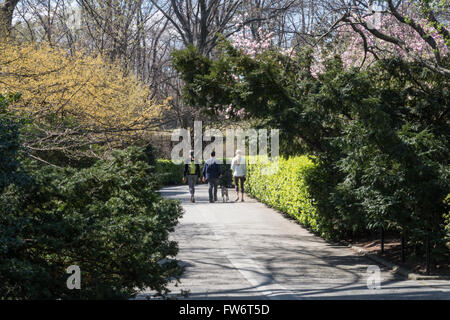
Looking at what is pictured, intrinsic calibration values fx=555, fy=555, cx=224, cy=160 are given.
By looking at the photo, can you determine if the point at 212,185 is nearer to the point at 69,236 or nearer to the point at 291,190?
the point at 291,190

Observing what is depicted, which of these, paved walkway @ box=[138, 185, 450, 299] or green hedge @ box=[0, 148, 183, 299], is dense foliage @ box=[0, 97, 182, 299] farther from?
paved walkway @ box=[138, 185, 450, 299]

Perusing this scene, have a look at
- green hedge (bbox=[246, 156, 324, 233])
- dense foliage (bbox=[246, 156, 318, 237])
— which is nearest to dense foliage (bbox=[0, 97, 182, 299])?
dense foliage (bbox=[246, 156, 318, 237])

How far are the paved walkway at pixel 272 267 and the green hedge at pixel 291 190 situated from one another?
0.39 metres

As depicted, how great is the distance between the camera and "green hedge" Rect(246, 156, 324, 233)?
12.8 meters

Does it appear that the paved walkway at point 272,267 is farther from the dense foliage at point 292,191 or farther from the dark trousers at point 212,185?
the dark trousers at point 212,185

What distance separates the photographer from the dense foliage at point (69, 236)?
4434 mm

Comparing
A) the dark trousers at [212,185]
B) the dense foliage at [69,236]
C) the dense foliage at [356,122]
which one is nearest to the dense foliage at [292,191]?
the dense foliage at [356,122]

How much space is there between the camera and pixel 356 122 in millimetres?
9516

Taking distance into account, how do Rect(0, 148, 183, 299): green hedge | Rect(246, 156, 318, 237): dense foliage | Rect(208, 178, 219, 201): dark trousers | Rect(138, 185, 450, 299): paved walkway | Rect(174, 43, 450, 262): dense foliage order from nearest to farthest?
Rect(0, 148, 183, 299): green hedge, Rect(138, 185, 450, 299): paved walkway, Rect(174, 43, 450, 262): dense foliage, Rect(246, 156, 318, 237): dense foliage, Rect(208, 178, 219, 201): dark trousers

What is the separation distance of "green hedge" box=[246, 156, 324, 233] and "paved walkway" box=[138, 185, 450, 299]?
39 cm

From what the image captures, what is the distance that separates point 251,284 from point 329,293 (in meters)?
1.17

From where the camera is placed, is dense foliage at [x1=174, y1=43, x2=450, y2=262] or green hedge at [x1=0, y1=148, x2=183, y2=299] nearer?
green hedge at [x1=0, y1=148, x2=183, y2=299]

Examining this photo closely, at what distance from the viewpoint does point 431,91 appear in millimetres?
10391

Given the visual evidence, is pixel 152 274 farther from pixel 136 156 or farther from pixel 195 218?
pixel 195 218
